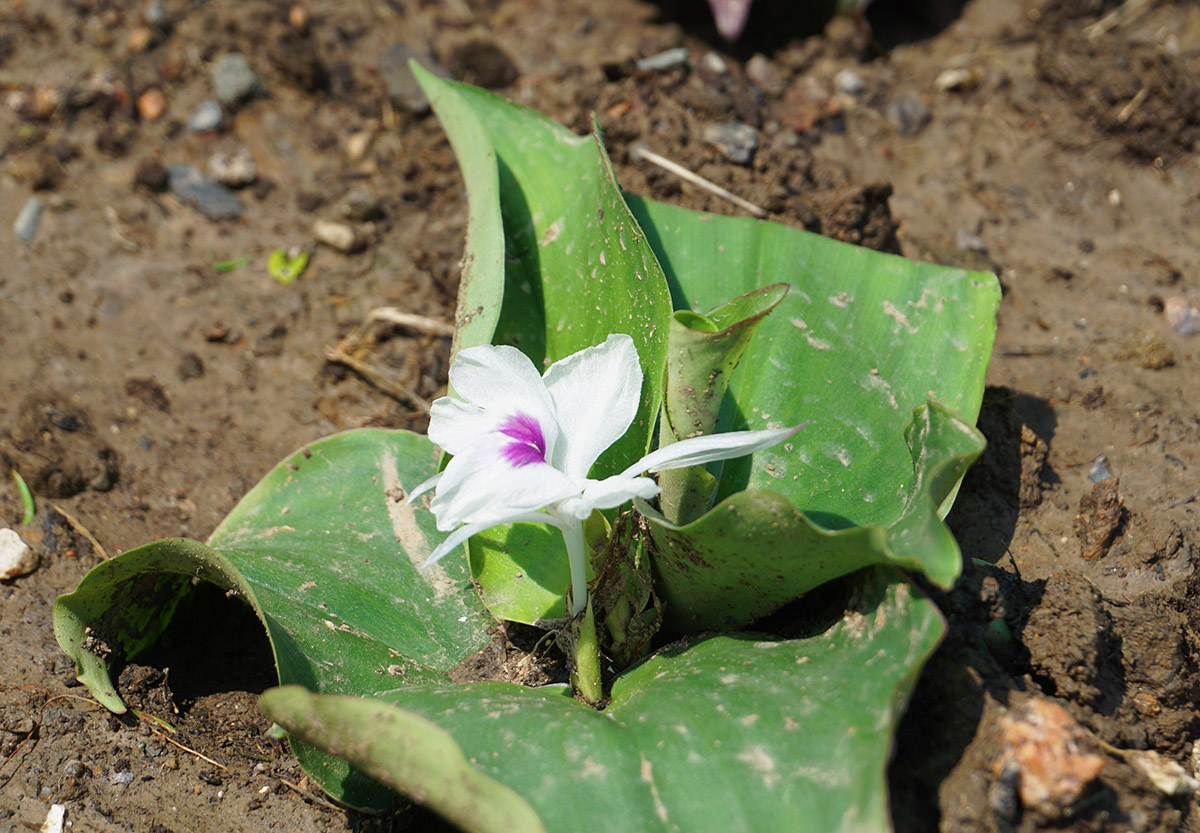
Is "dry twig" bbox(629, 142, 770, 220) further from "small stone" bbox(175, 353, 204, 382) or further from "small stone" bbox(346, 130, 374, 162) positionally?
"small stone" bbox(175, 353, 204, 382)

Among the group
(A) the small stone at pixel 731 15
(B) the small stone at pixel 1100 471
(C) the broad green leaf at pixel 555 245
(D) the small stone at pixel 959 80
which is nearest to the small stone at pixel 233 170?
(C) the broad green leaf at pixel 555 245

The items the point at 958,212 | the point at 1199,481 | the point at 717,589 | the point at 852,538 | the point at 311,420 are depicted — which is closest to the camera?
the point at 852,538

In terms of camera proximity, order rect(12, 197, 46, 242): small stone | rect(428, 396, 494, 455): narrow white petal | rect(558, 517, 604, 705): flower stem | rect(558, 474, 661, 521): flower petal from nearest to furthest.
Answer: rect(558, 474, 661, 521): flower petal → rect(428, 396, 494, 455): narrow white petal → rect(558, 517, 604, 705): flower stem → rect(12, 197, 46, 242): small stone

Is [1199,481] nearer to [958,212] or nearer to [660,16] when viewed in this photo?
[958,212]

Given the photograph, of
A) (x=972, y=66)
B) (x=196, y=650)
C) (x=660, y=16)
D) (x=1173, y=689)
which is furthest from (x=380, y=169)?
(x=1173, y=689)

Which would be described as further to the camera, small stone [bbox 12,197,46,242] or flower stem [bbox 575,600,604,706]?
small stone [bbox 12,197,46,242]

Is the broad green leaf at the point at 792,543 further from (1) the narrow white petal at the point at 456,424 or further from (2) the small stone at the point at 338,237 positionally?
(2) the small stone at the point at 338,237

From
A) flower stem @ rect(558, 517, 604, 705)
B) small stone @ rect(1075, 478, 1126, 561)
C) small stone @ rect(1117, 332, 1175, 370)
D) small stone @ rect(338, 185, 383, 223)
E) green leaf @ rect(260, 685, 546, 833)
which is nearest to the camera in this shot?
green leaf @ rect(260, 685, 546, 833)

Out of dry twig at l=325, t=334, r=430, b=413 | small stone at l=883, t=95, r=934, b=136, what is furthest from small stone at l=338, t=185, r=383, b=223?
small stone at l=883, t=95, r=934, b=136

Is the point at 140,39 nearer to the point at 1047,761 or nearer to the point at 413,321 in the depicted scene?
the point at 413,321
